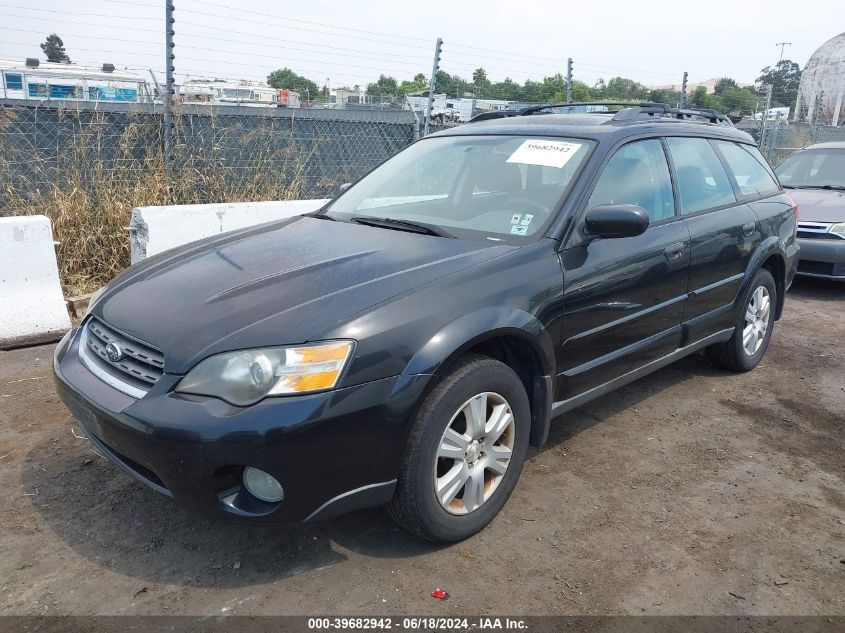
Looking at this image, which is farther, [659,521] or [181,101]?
[181,101]

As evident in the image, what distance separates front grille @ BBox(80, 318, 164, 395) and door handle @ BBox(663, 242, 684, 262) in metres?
2.57

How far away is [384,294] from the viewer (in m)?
2.59

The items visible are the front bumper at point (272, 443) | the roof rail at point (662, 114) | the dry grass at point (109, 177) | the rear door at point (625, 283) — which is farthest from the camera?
the dry grass at point (109, 177)

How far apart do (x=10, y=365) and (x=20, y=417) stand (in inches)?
38.1

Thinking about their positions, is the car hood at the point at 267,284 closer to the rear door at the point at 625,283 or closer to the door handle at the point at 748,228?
the rear door at the point at 625,283

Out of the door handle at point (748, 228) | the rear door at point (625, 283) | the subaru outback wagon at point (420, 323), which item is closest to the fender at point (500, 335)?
the subaru outback wagon at point (420, 323)

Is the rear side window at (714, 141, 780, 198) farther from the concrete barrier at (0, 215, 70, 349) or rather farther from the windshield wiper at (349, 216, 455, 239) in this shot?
the concrete barrier at (0, 215, 70, 349)

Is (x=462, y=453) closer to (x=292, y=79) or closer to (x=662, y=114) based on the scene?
(x=662, y=114)

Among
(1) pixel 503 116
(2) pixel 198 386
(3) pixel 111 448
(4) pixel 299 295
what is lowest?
(3) pixel 111 448

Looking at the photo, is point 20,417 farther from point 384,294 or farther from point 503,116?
point 503,116

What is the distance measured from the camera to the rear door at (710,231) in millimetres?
3984

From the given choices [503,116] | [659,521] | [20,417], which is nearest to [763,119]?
[503,116]

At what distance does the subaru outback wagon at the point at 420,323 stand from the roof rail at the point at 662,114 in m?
0.02

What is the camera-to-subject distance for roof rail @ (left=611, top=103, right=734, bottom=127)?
3979 mm
